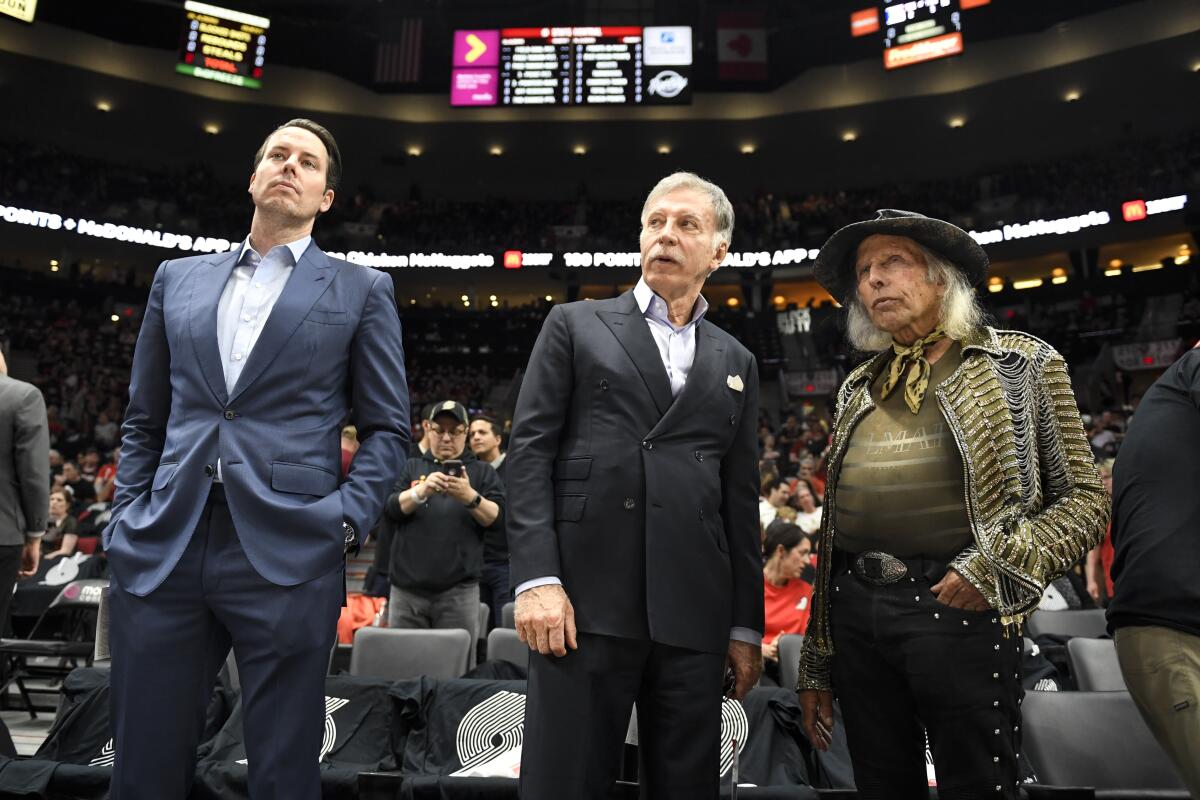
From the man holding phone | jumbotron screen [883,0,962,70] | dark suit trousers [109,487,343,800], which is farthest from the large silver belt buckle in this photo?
jumbotron screen [883,0,962,70]

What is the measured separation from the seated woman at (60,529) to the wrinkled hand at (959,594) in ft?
24.4

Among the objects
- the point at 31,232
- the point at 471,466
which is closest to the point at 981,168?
the point at 471,466

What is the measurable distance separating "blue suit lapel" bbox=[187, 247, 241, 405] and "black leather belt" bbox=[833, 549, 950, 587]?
141 centimetres

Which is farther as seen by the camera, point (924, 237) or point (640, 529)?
point (924, 237)

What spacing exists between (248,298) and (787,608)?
10.9 ft

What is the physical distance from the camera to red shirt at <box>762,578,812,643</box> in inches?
175

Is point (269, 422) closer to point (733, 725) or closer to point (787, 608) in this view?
point (733, 725)

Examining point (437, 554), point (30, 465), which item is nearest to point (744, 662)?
point (437, 554)

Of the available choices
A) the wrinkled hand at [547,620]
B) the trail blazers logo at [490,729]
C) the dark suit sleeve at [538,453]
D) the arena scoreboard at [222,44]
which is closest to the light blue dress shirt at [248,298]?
the dark suit sleeve at [538,453]

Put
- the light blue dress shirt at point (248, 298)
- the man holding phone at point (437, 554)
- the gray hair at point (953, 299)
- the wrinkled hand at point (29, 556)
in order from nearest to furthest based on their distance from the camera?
the light blue dress shirt at point (248, 298), the gray hair at point (953, 299), the wrinkled hand at point (29, 556), the man holding phone at point (437, 554)

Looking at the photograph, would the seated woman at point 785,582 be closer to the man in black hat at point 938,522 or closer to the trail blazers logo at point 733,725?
the trail blazers logo at point 733,725

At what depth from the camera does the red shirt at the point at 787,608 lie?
4.43m

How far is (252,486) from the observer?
1799 mm

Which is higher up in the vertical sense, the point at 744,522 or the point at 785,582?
the point at 744,522
